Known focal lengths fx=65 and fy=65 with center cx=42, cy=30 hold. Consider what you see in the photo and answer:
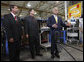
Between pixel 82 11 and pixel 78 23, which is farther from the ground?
pixel 82 11

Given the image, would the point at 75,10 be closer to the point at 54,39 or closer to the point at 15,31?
the point at 54,39

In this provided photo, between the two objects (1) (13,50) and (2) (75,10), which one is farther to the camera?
(2) (75,10)

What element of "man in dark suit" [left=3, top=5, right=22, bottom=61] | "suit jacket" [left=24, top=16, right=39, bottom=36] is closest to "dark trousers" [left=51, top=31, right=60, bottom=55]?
"suit jacket" [left=24, top=16, right=39, bottom=36]

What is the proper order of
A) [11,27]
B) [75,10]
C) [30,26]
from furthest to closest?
[75,10]
[30,26]
[11,27]

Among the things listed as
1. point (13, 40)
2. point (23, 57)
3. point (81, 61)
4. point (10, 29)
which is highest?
point (10, 29)

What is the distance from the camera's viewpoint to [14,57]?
104 cm

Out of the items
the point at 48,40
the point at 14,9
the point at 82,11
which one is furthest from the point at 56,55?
the point at 82,11

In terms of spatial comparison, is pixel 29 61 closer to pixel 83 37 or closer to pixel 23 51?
pixel 23 51

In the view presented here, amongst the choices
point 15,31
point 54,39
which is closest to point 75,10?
point 54,39

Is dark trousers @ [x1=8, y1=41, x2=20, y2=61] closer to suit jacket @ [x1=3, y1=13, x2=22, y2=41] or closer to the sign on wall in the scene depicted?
suit jacket @ [x1=3, y1=13, x2=22, y2=41]

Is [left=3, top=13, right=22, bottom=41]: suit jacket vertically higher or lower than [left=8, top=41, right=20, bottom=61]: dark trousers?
higher

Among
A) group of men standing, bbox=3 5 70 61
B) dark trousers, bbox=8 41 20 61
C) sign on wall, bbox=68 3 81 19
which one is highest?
sign on wall, bbox=68 3 81 19

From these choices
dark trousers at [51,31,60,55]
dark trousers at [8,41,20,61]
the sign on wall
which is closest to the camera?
dark trousers at [51,31,60,55]

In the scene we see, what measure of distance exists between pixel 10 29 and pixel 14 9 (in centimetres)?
31
